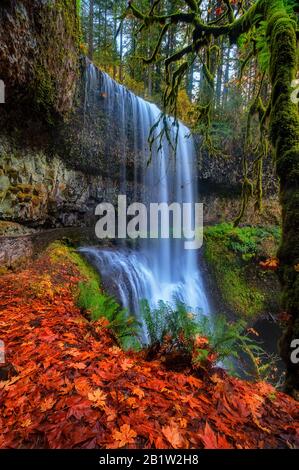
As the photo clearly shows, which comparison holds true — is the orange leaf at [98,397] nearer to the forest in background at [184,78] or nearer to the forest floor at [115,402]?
the forest floor at [115,402]

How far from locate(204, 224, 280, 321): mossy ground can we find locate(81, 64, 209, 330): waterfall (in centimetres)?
92

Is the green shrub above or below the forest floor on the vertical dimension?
above

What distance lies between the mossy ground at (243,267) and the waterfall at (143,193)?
921 mm

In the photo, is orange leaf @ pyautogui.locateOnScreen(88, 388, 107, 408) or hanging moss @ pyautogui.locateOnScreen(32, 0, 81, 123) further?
hanging moss @ pyautogui.locateOnScreen(32, 0, 81, 123)

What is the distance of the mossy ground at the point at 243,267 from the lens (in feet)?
33.8

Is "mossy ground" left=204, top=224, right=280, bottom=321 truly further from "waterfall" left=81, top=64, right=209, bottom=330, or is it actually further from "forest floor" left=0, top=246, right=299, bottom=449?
"forest floor" left=0, top=246, right=299, bottom=449

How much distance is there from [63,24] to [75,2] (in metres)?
1.52

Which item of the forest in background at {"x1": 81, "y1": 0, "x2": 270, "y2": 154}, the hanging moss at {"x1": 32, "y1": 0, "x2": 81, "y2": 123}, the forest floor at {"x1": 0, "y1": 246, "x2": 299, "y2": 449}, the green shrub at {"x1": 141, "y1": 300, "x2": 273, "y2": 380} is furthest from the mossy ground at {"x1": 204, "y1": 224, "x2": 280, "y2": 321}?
the forest floor at {"x1": 0, "y1": 246, "x2": 299, "y2": 449}

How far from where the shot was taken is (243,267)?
1124 centimetres

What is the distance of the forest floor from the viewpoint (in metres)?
1.75

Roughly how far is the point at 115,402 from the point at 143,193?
35.3 feet

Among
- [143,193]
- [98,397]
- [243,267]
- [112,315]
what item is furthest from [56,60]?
[243,267]

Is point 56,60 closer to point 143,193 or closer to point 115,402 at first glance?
point 143,193

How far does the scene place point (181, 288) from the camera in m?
9.77
